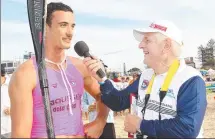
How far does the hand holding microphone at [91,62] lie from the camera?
8.92 ft

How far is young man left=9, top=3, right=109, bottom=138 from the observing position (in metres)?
2.42

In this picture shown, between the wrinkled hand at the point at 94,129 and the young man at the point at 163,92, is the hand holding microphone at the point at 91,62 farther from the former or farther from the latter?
the wrinkled hand at the point at 94,129

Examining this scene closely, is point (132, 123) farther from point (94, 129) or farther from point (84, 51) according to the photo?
point (84, 51)

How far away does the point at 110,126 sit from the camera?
9.91 feet

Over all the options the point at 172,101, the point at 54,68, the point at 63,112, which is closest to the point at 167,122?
the point at 172,101

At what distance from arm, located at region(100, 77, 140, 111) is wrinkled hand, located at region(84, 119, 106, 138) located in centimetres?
20

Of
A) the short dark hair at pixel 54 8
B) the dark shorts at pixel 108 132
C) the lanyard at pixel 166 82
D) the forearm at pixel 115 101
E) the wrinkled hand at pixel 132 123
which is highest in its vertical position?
the short dark hair at pixel 54 8

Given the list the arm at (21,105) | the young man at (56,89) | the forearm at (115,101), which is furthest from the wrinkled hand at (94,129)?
the arm at (21,105)

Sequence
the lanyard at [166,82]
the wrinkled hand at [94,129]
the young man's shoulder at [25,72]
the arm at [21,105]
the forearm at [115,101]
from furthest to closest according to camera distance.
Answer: the forearm at [115,101] → the wrinkled hand at [94,129] → the lanyard at [166,82] → the young man's shoulder at [25,72] → the arm at [21,105]

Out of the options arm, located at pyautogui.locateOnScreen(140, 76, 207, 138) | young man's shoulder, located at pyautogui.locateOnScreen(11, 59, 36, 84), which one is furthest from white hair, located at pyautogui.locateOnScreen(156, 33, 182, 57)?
young man's shoulder, located at pyautogui.locateOnScreen(11, 59, 36, 84)

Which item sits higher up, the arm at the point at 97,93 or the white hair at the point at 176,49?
the white hair at the point at 176,49

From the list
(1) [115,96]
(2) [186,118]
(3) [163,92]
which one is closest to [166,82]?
(3) [163,92]

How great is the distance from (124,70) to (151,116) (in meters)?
40.6

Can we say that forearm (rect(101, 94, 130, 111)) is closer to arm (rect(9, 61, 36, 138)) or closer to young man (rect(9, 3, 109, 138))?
young man (rect(9, 3, 109, 138))
